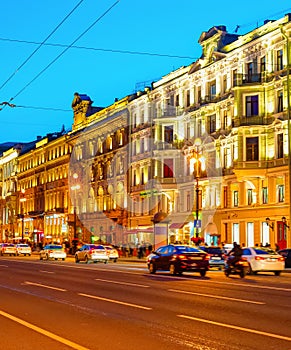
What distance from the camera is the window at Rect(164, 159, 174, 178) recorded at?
66.8 metres

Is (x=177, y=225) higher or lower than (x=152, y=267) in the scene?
higher

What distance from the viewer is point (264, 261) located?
112ft

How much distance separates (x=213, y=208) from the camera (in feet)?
195

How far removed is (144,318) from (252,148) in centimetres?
3988

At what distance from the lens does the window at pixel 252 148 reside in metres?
53.2

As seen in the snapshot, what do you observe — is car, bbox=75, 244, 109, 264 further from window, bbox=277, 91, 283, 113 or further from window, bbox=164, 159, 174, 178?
window, bbox=164, 159, 174, 178

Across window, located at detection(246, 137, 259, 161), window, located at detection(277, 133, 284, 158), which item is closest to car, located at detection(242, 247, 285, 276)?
window, located at detection(277, 133, 284, 158)

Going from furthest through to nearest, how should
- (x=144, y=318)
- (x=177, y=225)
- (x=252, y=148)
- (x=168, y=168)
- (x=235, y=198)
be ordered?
(x=168, y=168) < (x=177, y=225) < (x=235, y=198) < (x=252, y=148) < (x=144, y=318)

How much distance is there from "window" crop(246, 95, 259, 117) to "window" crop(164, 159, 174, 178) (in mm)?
14250

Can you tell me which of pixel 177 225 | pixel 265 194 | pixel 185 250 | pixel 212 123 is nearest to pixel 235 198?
pixel 265 194

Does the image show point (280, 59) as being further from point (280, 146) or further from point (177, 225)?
point (177, 225)

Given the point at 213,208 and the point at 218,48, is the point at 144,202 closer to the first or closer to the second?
the point at 213,208

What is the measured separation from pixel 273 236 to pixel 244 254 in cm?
1656

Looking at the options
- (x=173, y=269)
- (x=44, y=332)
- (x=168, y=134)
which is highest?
(x=168, y=134)
